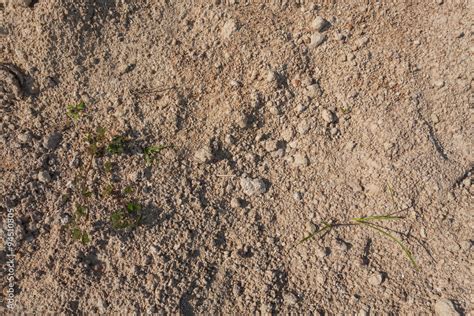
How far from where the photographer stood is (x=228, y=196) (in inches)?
109

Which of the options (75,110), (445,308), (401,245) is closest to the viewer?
(445,308)

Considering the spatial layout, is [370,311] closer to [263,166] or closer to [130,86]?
[263,166]

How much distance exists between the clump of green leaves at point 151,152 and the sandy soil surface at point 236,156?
0.01 m

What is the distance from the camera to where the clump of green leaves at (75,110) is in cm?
286

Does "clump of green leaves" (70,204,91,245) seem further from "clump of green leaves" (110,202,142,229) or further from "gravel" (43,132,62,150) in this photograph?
"gravel" (43,132,62,150)

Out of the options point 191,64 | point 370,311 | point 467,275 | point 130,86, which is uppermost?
point 191,64

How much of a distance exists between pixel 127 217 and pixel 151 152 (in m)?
0.50

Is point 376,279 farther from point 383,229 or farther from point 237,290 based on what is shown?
point 237,290

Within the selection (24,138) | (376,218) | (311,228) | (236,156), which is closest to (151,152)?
(236,156)

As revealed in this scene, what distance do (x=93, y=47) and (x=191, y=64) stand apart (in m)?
0.77

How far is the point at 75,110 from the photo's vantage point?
2.86 m

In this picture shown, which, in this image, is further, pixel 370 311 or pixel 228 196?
pixel 228 196

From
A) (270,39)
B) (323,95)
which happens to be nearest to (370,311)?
(323,95)

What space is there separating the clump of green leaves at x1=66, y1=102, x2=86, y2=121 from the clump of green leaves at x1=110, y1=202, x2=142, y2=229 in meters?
0.81
